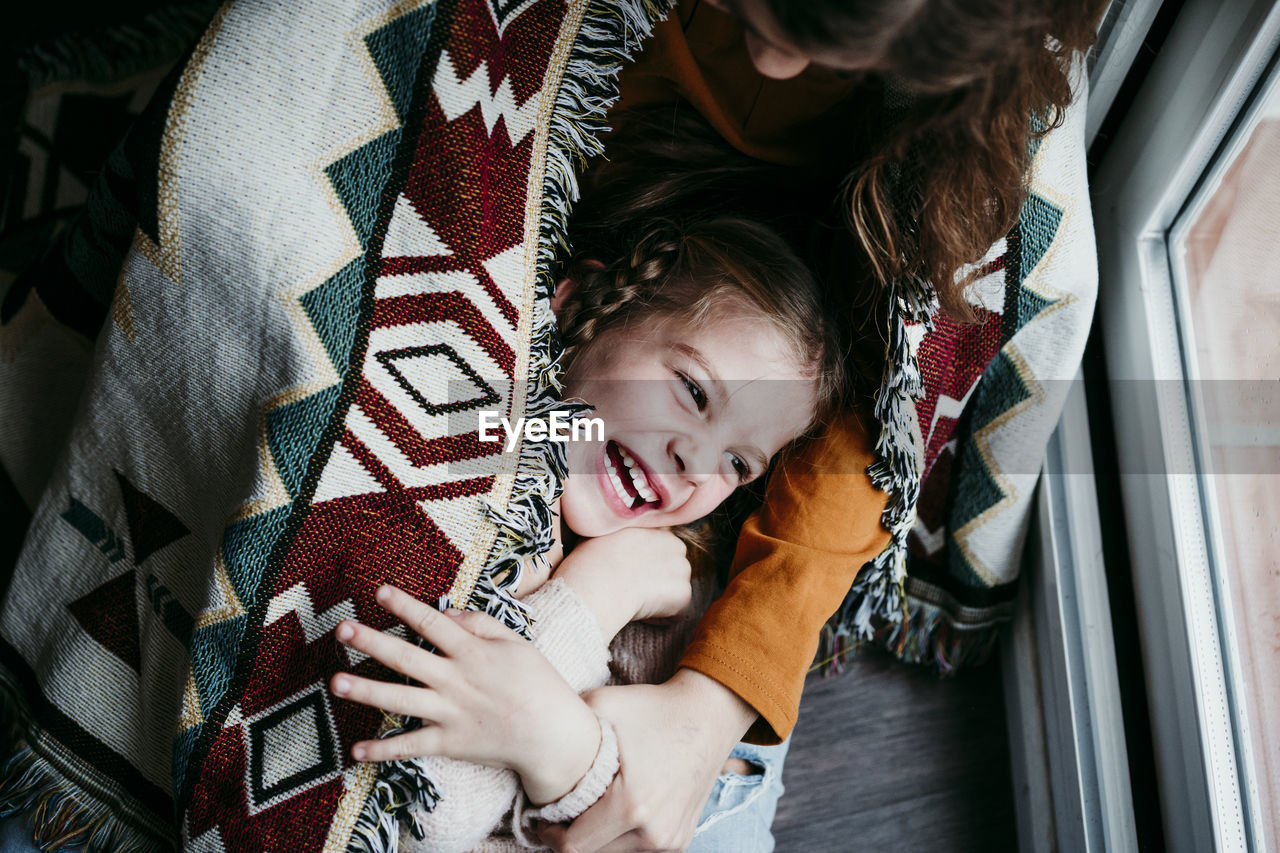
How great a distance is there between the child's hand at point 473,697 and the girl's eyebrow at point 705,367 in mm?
290

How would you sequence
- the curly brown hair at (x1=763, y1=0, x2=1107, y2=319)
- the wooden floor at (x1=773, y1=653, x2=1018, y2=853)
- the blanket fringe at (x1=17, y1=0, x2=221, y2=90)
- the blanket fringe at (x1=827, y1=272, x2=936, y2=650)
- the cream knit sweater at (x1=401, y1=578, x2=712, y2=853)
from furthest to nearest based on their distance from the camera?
the blanket fringe at (x1=17, y1=0, x2=221, y2=90)
the wooden floor at (x1=773, y1=653, x2=1018, y2=853)
the blanket fringe at (x1=827, y1=272, x2=936, y2=650)
the cream knit sweater at (x1=401, y1=578, x2=712, y2=853)
the curly brown hair at (x1=763, y1=0, x2=1107, y2=319)

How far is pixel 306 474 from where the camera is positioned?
68 centimetres

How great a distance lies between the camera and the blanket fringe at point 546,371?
70 cm

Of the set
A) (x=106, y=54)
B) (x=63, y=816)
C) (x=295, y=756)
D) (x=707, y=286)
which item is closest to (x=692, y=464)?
(x=707, y=286)

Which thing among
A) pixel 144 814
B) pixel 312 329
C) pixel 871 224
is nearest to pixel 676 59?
pixel 871 224

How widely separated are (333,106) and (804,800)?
880 mm

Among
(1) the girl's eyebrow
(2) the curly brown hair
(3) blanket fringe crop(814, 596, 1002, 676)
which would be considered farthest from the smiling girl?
(3) blanket fringe crop(814, 596, 1002, 676)

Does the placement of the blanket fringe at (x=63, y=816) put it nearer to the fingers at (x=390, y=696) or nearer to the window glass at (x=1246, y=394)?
the fingers at (x=390, y=696)

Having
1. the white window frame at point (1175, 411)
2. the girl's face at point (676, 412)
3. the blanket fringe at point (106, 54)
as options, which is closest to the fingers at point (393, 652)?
the girl's face at point (676, 412)

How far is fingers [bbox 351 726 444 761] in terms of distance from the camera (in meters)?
0.67

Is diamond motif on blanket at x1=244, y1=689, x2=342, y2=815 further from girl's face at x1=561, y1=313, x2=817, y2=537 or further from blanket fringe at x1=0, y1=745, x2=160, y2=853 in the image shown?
girl's face at x1=561, y1=313, x2=817, y2=537

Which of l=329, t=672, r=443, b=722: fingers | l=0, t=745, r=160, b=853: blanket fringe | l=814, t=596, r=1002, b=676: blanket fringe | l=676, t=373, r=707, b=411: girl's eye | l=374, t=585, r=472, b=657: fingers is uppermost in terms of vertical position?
l=676, t=373, r=707, b=411: girl's eye

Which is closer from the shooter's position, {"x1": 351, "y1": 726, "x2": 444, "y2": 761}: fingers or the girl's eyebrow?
{"x1": 351, "y1": 726, "x2": 444, "y2": 761}: fingers

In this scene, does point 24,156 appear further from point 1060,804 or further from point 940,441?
point 1060,804
